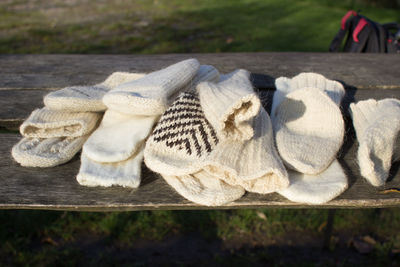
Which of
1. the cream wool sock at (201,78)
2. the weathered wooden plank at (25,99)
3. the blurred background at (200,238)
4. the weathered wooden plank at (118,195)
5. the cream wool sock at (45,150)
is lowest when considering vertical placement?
the blurred background at (200,238)

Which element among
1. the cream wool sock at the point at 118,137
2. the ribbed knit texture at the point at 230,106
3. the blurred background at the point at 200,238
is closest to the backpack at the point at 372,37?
the blurred background at the point at 200,238

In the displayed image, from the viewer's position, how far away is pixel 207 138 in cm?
99

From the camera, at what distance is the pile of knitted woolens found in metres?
0.92

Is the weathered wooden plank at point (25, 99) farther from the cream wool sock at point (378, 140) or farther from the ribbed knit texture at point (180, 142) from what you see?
the ribbed knit texture at point (180, 142)

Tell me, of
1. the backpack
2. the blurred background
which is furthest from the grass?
the blurred background

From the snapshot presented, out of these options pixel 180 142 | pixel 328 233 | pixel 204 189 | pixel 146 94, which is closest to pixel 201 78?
pixel 146 94

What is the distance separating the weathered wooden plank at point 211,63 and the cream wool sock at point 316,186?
73 cm

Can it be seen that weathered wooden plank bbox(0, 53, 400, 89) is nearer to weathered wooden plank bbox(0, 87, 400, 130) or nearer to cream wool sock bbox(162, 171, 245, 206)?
weathered wooden plank bbox(0, 87, 400, 130)

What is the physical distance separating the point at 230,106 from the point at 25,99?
3.25 feet

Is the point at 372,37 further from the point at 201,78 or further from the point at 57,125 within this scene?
the point at 57,125

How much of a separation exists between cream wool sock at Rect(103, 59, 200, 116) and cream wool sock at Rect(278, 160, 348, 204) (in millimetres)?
440

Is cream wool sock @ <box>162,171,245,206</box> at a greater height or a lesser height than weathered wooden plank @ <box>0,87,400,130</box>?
lesser

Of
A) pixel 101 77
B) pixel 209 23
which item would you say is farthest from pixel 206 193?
pixel 209 23

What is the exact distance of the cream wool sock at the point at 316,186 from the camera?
35.2 inches
